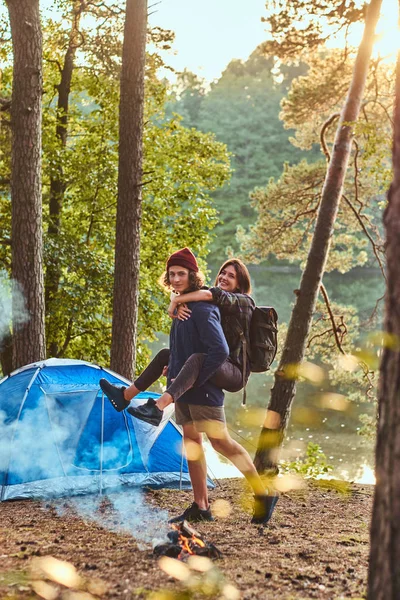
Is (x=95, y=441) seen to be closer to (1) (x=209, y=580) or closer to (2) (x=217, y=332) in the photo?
(2) (x=217, y=332)

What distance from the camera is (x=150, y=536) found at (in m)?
4.57

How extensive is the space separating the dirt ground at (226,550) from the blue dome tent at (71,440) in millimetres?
259

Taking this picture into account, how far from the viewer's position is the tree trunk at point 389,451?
2207 millimetres

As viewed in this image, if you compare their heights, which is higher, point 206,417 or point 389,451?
point 389,451

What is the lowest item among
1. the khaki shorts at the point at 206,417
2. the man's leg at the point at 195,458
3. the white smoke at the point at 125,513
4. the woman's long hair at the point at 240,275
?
the white smoke at the point at 125,513

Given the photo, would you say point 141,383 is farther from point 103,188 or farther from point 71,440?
point 103,188

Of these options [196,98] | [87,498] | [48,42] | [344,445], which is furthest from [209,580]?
[196,98]

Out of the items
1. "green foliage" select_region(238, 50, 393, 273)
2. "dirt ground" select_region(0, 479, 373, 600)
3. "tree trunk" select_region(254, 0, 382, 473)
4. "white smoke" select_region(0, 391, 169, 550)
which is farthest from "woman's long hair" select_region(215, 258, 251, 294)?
"green foliage" select_region(238, 50, 393, 273)

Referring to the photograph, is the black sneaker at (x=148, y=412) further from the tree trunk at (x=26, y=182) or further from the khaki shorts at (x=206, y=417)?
the tree trunk at (x=26, y=182)

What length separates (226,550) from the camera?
4035 millimetres

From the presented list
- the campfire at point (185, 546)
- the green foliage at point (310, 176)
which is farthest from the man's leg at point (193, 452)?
the green foliage at point (310, 176)

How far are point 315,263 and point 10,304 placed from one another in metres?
4.74

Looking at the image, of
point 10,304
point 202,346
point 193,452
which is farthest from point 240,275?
point 10,304

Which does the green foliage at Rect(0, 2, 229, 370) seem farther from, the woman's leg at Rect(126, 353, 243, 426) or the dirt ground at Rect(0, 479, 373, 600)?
the woman's leg at Rect(126, 353, 243, 426)
